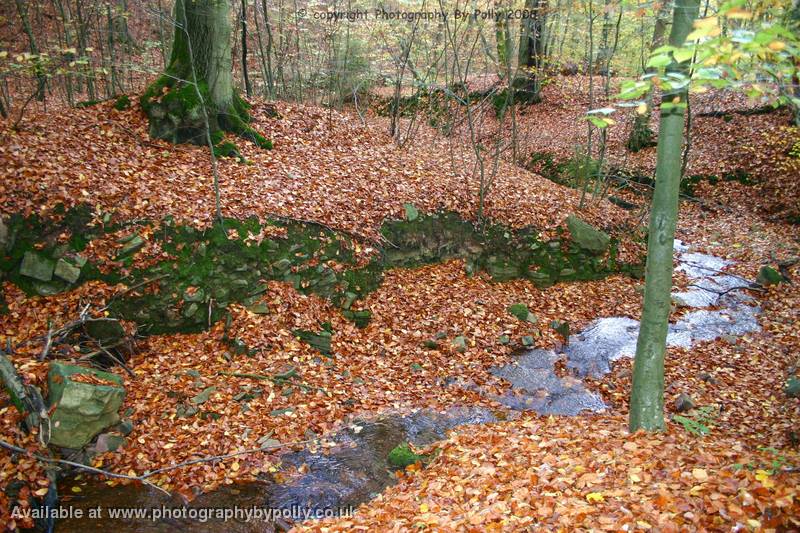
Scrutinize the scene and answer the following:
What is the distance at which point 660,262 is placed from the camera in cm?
488

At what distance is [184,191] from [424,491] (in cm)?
663

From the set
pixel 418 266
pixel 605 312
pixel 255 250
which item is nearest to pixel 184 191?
pixel 255 250

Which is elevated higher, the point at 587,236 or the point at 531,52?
the point at 531,52

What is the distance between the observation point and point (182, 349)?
290 inches

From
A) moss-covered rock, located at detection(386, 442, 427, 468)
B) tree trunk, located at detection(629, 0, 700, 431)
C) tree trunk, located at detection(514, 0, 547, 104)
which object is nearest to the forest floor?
moss-covered rock, located at detection(386, 442, 427, 468)

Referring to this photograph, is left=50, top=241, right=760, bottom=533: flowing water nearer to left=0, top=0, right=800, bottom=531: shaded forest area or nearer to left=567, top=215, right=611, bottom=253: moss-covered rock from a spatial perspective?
left=0, top=0, right=800, bottom=531: shaded forest area

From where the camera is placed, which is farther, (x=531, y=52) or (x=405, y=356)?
(x=531, y=52)

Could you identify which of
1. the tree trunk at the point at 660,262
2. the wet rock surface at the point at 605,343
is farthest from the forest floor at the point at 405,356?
the tree trunk at the point at 660,262

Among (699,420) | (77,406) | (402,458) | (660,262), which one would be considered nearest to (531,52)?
(699,420)

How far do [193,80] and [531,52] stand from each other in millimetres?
15416

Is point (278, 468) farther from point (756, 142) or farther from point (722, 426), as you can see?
point (756, 142)

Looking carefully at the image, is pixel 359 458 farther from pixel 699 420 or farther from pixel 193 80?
pixel 193 80

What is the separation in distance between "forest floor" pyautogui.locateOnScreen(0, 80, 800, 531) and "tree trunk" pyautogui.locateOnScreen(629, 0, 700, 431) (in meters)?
0.43

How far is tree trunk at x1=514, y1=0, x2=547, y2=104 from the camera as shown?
56.9 ft
